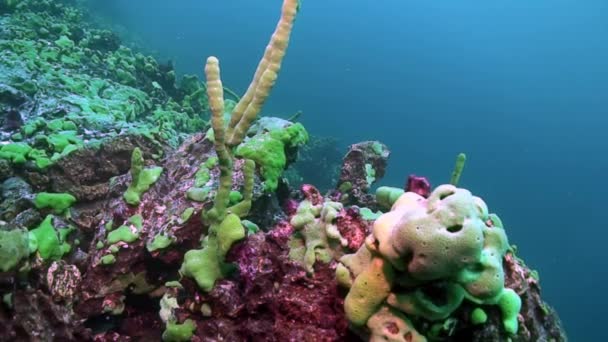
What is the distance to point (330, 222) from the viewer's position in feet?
8.83

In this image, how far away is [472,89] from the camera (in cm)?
11300

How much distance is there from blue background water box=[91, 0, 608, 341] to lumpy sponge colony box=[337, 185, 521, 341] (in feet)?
129

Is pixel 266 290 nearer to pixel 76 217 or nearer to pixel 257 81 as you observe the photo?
pixel 257 81

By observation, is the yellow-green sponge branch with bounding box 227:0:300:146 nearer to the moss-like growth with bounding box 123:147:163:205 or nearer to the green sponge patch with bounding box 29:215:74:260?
the moss-like growth with bounding box 123:147:163:205

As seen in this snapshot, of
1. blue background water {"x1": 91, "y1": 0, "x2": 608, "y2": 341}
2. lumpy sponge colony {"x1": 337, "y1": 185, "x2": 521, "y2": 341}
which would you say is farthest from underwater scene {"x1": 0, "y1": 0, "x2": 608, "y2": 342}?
blue background water {"x1": 91, "y1": 0, "x2": 608, "y2": 341}

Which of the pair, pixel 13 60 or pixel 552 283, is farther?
pixel 552 283

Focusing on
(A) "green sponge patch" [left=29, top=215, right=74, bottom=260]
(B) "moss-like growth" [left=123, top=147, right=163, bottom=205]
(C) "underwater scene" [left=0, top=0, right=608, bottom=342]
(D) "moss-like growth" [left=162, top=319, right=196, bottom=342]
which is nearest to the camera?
(C) "underwater scene" [left=0, top=0, right=608, bottom=342]

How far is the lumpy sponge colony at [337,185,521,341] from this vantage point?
1764 millimetres

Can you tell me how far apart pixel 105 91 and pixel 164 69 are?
11.1 ft

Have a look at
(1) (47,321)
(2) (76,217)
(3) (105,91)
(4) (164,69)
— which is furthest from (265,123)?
(4) (164,69)

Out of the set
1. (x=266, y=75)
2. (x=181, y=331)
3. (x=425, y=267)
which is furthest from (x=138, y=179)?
(x=425, y=267)

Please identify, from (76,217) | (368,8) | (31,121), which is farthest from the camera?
(368,8)

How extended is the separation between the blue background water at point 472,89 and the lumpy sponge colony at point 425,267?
3929cm

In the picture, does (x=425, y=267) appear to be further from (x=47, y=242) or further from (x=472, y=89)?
(x=472, y=89)
